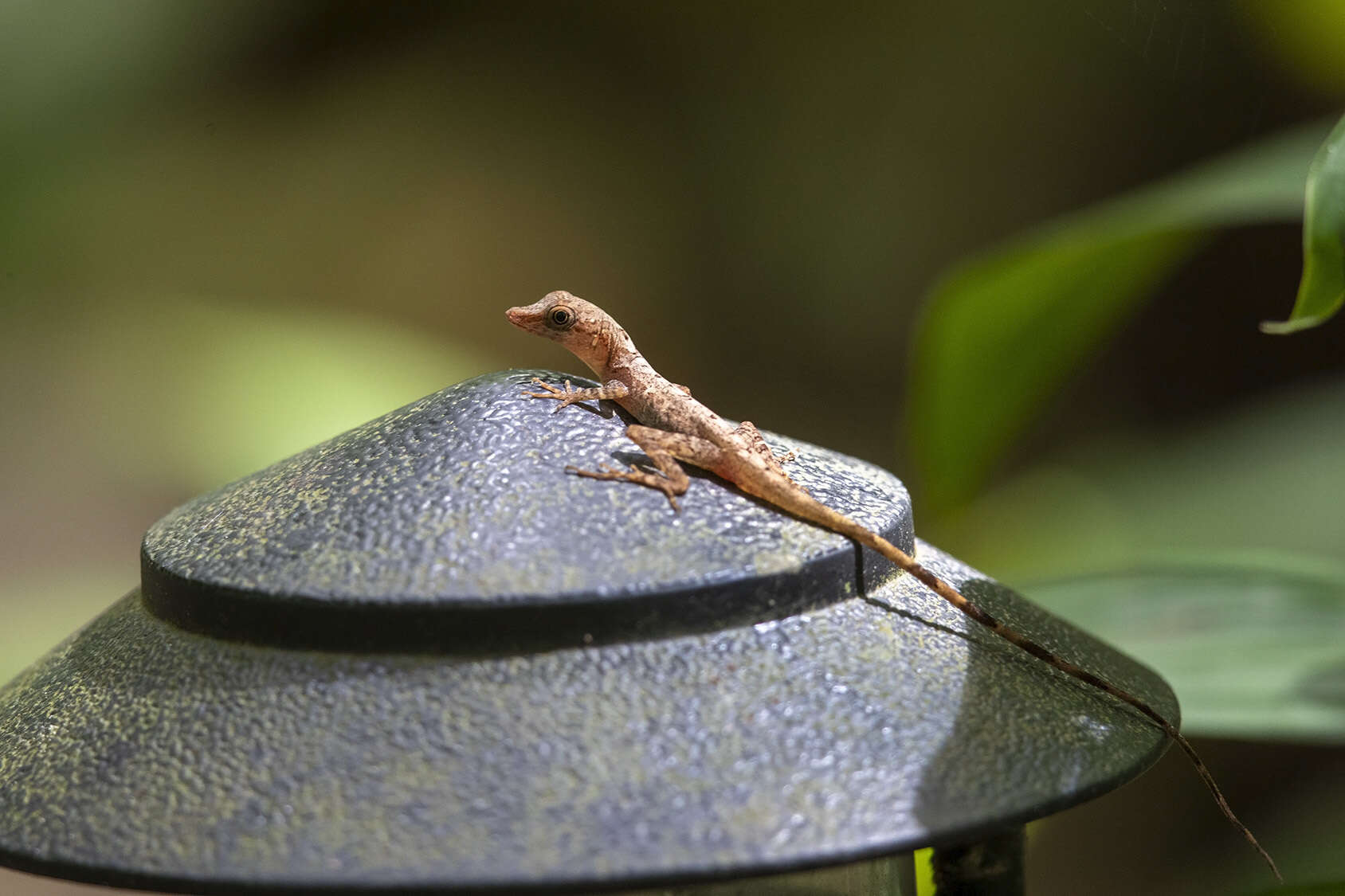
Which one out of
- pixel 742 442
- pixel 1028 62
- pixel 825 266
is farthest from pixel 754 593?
pixel 825 266

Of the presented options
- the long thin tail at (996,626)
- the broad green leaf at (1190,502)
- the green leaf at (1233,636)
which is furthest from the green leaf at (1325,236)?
the broad green leaf at (1190,502)

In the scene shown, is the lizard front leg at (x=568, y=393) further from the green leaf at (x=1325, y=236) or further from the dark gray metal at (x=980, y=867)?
the green leaf at (x=1325, y=236)

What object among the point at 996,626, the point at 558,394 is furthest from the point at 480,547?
the point at 996,626

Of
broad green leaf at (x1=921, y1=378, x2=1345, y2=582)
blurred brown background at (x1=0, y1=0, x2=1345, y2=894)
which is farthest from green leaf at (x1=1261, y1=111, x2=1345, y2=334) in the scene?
blurred brown background at (x1=0, y1=0, x2=1345, y2=894)

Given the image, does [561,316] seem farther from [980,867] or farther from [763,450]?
[980,867]

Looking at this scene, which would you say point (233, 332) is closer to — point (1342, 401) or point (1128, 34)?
point (1128, 34)

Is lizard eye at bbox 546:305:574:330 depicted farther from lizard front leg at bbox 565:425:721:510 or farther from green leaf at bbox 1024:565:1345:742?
green leaf at bbox 1024:565:1345:742

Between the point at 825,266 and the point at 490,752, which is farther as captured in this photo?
the point at 825,266
